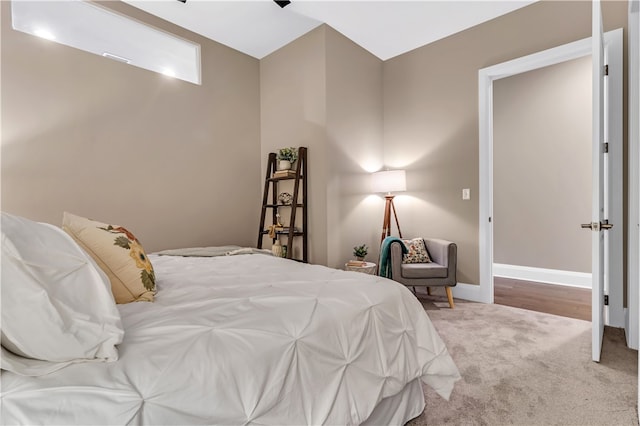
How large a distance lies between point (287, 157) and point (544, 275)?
385 centimetres

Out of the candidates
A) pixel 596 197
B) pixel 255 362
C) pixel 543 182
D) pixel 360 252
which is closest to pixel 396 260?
pixel 360 252

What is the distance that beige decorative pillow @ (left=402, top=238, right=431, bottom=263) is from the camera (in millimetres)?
3199

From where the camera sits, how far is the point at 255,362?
2.60 feet

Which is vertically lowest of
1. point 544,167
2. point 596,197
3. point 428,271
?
point 428,271

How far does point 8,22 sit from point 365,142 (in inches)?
132

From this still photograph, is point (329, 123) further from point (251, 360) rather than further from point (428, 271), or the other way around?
point (251, 360)

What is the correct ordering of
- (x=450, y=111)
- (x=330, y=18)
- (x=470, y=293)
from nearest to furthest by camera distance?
1. (x=330, y=18)
2. (x=470, y=293)
3. (x=450, y=111)

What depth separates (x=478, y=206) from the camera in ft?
10.6

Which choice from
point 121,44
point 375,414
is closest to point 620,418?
point 375,414

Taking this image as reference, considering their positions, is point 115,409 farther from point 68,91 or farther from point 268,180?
point 268,180

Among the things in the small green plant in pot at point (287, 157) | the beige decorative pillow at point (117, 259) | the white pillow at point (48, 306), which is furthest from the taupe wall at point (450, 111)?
the white pillow at point (48, 306)

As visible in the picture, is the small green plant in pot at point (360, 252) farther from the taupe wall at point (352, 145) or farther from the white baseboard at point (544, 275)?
the white baseboard at point (544, 275)

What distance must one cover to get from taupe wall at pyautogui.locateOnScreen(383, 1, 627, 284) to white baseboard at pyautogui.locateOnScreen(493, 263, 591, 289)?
159 centimetres

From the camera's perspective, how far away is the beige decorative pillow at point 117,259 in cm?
110
